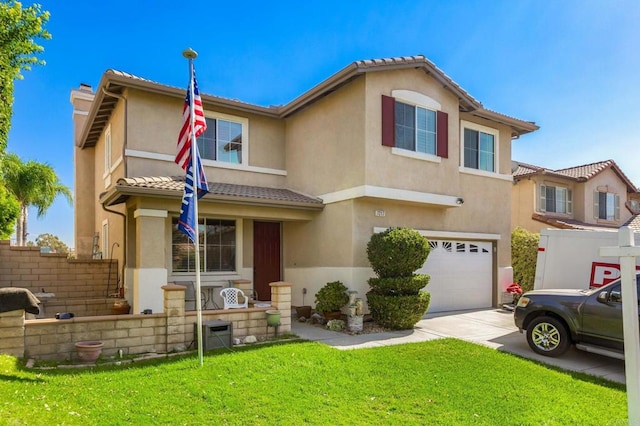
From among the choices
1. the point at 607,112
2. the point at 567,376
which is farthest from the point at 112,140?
the point at 607,112

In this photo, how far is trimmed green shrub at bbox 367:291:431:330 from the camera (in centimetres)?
1026

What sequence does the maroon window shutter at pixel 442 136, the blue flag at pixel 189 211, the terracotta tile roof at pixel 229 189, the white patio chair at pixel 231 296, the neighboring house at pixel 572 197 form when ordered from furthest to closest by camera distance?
the neighboring house at pixel 572 197 → the maroon window shutter at pixel 442 136 → the white patio chair at pixel 231 296 → the terracotta tile roof at pixel 229 189 → the blue flag at pixel 189 211

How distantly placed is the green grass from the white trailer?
14.0 feet

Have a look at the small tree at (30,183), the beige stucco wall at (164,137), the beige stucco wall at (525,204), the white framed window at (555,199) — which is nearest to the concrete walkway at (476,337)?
the beige stucco wall at (164,137)

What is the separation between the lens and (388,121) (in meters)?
11.8

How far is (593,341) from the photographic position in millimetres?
7711

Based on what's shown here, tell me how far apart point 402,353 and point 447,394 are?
2068 millimetres

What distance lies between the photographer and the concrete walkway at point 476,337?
25.7ft

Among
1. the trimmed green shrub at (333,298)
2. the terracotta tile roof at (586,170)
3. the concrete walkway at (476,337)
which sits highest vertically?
the terracotta tile roof at (586,170)

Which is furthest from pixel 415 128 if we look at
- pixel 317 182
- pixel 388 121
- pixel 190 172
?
pixel 190 172

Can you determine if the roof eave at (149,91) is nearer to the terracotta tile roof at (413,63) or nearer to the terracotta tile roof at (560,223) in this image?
the terracotta tile roof at (413,63)

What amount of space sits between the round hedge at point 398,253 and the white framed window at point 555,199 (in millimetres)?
14050

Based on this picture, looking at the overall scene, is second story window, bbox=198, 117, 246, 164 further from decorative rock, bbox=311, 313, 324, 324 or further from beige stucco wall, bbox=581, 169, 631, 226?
beige stucco wall, bbox=581, 169, 631, 226

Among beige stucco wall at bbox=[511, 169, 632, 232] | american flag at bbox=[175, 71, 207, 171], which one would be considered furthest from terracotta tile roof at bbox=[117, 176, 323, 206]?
beige stucco wall at bbox=[511, 169, 632, 232]
